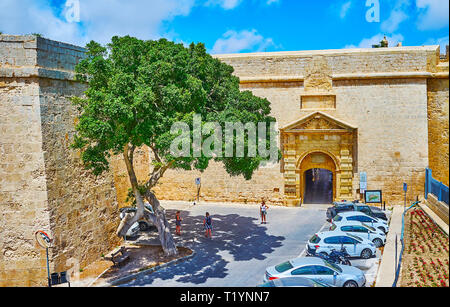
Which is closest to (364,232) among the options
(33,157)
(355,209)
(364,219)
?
(364,219)

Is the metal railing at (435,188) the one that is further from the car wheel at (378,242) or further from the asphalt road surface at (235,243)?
the asphalt road surface at (235,243)

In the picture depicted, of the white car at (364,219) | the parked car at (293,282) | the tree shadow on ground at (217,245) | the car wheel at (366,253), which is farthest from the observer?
the white car at (364,219)

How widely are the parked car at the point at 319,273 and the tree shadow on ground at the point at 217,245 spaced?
231 centimetres

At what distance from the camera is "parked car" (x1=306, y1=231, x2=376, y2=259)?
1494 cm

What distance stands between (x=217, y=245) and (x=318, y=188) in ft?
41.9

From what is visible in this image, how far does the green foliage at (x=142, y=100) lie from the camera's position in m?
13.1

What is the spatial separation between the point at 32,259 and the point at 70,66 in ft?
21.7

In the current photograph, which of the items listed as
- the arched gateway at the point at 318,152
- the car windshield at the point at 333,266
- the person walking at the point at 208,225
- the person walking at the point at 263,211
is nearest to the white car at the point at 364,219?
the person walking at the point at 263,211

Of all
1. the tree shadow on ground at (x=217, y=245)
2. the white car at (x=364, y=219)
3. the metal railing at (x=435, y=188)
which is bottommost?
the tree shadow on ground at (x=217, y=245)

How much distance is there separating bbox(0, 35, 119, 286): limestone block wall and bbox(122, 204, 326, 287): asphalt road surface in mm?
3310

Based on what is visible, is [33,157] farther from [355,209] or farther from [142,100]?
[355,209]

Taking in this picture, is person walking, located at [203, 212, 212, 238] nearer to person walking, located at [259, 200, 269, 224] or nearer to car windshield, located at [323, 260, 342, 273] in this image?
person walking, located at [259, 200, 269, 224]

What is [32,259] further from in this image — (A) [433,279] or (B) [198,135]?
(A) [433,279]

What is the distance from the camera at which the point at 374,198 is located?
863 inches
